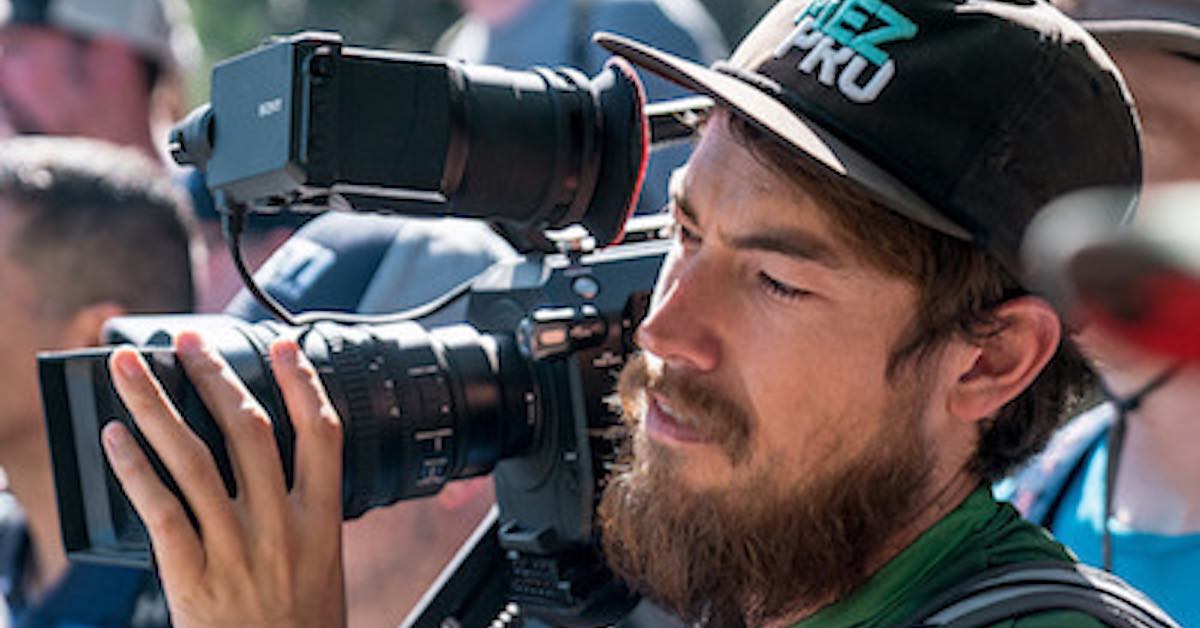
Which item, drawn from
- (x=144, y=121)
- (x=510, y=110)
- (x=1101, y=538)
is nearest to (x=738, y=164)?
(x=510, y=110)

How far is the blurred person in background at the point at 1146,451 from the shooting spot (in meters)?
1.84

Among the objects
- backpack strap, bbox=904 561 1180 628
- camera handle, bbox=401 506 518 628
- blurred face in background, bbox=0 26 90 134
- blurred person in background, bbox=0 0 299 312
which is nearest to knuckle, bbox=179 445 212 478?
camera handle, bbox=401 506 518 628

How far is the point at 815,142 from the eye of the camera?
1243mm

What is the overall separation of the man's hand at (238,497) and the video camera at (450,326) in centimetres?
3

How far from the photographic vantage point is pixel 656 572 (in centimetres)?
143

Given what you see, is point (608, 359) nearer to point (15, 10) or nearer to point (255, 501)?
point (255, 501)

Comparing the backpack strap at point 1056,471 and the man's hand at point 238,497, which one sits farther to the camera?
the backpack strap at point 1056,471

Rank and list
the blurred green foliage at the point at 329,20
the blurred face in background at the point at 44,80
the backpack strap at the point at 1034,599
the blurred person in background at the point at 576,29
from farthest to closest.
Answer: the blurred green foliage at the point at 329,20 → the blurred face in background at the point at 44,80 → the blurred person in background at the point at 576,29 → the backpack strap at the point at 1034,599

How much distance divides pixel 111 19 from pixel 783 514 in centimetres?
335

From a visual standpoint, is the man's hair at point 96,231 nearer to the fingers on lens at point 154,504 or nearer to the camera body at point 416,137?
the camera body at point 416,137

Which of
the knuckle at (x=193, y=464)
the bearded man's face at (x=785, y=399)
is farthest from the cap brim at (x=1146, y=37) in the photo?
the knuckle at (x=193, y=464)

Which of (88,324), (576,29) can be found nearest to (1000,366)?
(88,324)

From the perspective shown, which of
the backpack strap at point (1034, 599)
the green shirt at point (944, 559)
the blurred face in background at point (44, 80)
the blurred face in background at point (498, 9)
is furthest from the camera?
the blurred face in background at point (44, 80)

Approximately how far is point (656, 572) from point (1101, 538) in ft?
2.58
